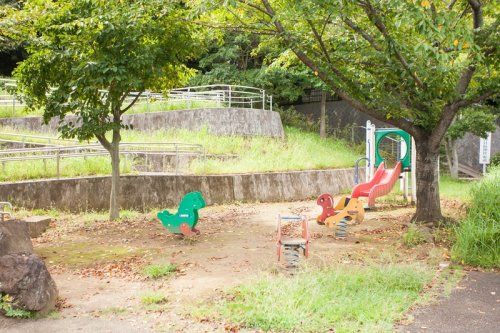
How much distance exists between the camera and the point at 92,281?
7840 millimetres

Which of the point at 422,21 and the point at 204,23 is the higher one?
the point at 204,23

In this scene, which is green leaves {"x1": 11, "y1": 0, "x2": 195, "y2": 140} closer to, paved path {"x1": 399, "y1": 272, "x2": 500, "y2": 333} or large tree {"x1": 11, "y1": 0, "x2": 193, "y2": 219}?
large tree {"x1": 11, "y1": 0, "x2": 193, "y2": 219}

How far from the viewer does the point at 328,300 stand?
245 inches

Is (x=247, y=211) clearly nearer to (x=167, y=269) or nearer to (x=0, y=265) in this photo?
(x=167, y=269)

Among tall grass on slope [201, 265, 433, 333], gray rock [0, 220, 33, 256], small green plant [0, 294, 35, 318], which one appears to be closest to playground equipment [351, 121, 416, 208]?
tall grass on slope [201, 265, 433, 333]

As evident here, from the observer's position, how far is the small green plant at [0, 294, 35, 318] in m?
6.07

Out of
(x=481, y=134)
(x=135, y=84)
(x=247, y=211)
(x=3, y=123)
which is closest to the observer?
(x=135, y=84)

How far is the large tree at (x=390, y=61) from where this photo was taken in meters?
9.56

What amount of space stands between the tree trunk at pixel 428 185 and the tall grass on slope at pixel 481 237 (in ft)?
4.22

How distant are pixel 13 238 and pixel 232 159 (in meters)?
11.0

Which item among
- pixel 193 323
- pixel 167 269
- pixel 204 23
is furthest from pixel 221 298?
pixel 204 23

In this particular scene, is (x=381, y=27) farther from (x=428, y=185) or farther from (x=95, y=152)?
(x=95, y=152)

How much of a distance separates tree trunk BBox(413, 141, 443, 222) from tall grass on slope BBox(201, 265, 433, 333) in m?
3.80

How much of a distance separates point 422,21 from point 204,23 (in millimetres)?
5859
